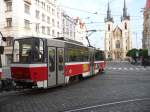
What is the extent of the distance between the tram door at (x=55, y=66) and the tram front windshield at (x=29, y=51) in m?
0.80

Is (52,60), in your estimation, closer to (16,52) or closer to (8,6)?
(16,52)

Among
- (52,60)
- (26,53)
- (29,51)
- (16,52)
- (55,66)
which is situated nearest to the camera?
(29,51)

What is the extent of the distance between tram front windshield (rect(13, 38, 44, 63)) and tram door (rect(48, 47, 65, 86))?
0.80m

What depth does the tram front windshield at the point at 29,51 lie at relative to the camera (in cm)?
1546

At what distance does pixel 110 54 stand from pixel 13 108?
14330cm

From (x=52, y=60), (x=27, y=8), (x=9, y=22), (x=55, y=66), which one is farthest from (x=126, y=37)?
(x=52, y=60)

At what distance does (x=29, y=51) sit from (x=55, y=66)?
2.05 metres

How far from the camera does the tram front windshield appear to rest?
15461mm

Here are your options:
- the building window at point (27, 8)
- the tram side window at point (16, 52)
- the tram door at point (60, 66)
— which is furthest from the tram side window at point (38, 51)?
the building window at point (27, 8)

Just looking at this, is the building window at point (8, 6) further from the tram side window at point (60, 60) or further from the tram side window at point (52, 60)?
the tram side window at point (52, 60)

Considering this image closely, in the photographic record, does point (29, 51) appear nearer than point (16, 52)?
Yes

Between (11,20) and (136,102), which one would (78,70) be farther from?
(11,20)

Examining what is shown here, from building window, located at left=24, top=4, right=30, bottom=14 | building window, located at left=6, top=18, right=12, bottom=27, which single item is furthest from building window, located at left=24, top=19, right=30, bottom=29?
building window, located at left=6, top=18, right=12, bottom=27

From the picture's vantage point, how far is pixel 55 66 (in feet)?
55.9
